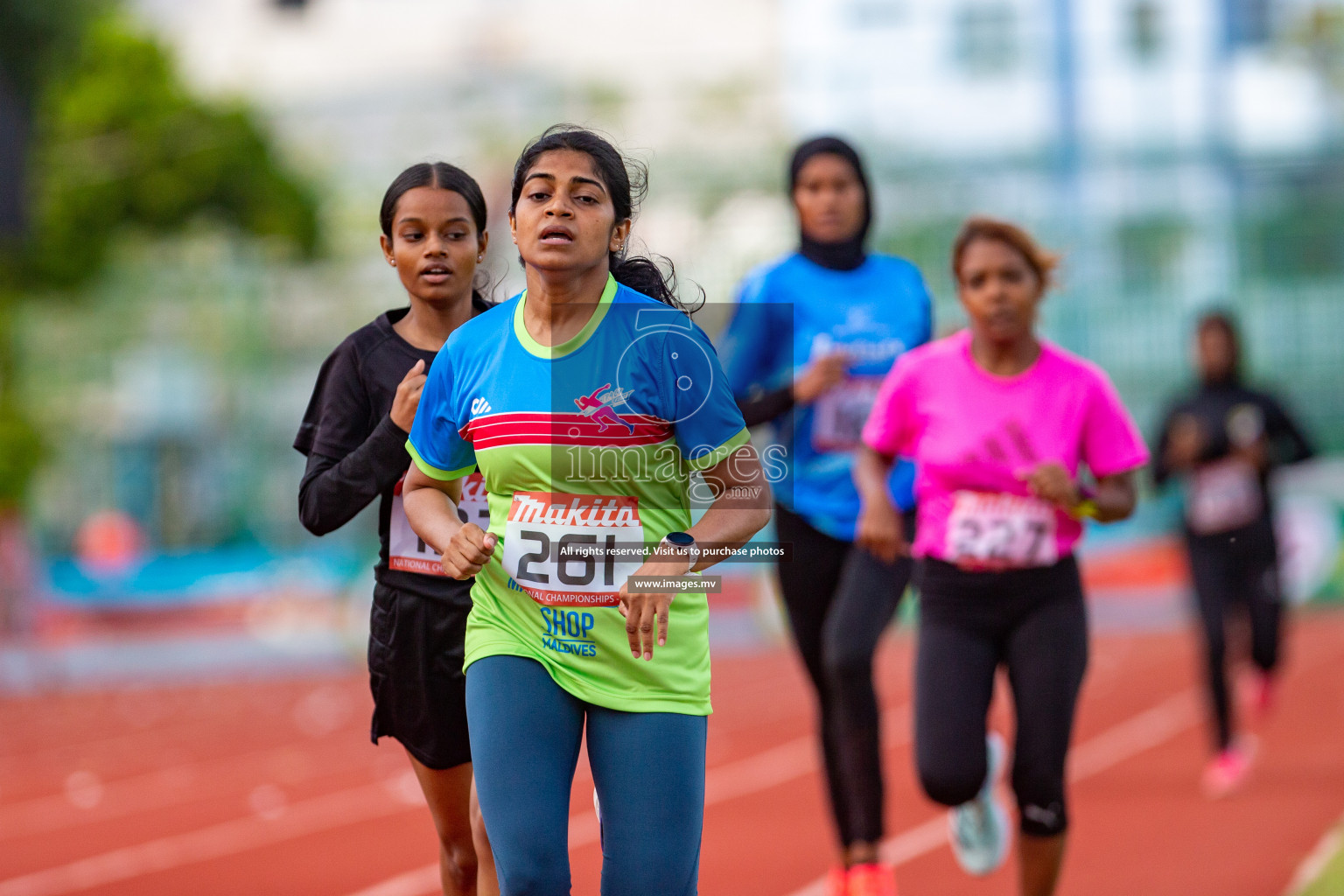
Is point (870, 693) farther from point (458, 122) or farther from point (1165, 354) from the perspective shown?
point (458, 122)

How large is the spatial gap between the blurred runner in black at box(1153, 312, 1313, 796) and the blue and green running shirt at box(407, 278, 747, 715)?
5.76 metres

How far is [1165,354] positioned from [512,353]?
59.0 feet

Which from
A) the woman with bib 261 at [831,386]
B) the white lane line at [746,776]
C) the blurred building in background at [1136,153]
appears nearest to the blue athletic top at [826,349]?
the woman with bib 261 at [831,386]

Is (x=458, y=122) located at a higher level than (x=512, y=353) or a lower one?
higher

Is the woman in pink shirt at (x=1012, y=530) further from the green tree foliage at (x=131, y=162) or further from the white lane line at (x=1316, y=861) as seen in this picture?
the green tree foliage at (x=131, y=162)

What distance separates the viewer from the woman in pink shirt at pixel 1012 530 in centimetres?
469

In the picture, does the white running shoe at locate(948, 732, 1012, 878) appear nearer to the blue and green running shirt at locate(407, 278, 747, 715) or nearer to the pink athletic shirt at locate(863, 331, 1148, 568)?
the pink athletic shirt at locate(863, 331, 1148, 568)

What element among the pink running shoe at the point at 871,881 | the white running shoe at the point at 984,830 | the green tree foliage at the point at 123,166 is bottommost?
the pink running shoe at the point at 871,881

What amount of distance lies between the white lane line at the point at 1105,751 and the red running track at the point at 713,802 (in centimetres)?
2

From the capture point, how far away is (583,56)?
145 ft

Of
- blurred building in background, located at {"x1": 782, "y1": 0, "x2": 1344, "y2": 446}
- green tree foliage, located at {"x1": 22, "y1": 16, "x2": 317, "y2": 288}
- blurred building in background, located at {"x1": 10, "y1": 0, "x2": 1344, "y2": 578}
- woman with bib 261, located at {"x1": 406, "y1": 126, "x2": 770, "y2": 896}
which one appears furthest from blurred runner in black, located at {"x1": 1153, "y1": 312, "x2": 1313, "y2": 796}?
green tree foliage, located at {"x1": 22, "y1": 16, "x2": 317, "y2": 288}

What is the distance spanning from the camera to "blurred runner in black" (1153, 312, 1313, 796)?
338 inches

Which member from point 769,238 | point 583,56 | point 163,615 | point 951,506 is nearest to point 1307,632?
point 769,238

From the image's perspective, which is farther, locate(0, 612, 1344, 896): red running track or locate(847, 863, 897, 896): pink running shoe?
locate(0, 612, 1344, 896): red running track
